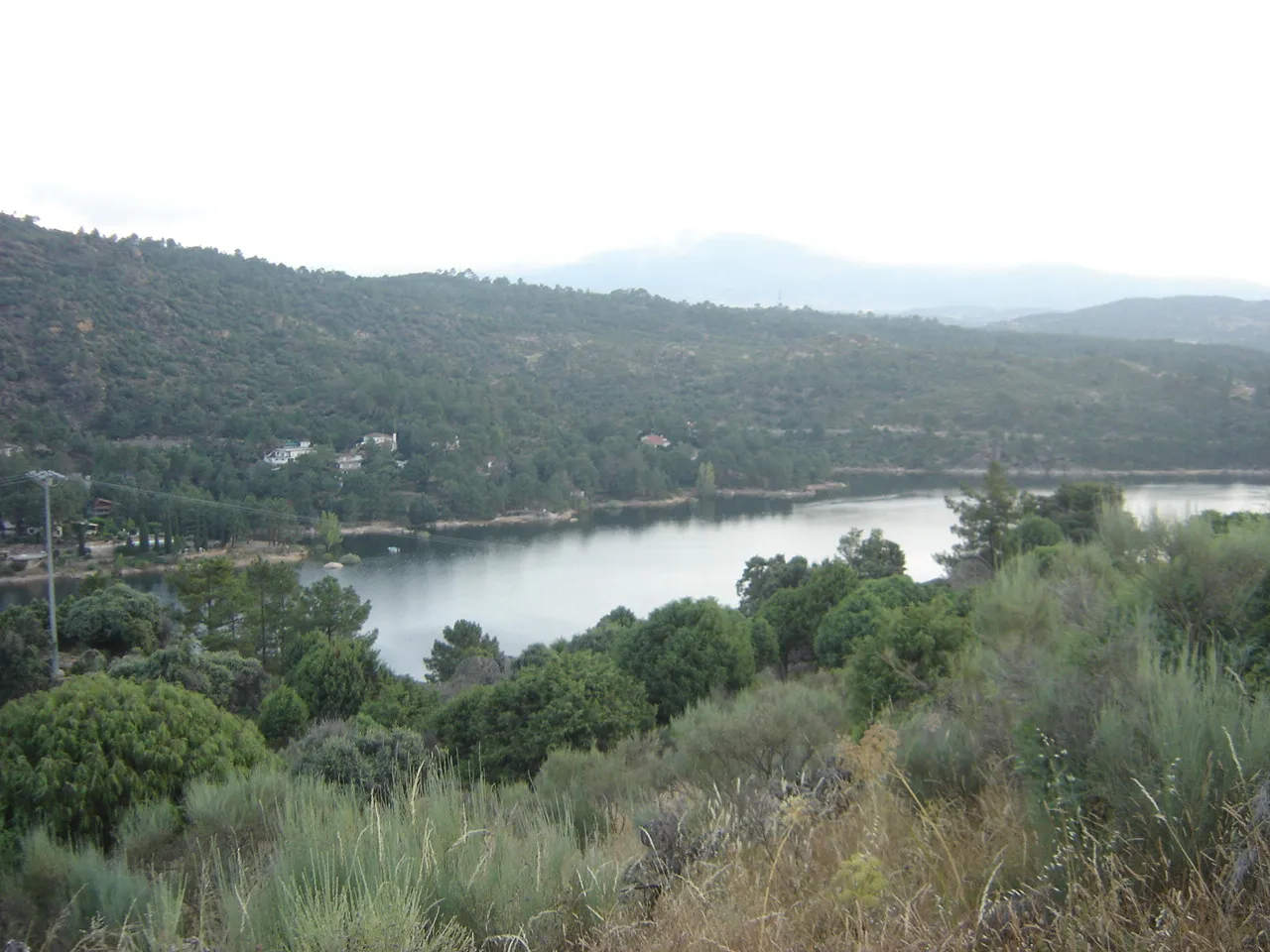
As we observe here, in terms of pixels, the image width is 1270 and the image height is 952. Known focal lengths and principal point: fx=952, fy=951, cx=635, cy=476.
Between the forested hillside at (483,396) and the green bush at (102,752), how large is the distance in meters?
23.5

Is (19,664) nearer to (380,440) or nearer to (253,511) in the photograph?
(253,511)

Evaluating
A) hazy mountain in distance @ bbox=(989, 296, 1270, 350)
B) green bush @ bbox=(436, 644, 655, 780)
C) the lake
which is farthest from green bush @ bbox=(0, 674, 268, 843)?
hazy mountain in distance @ bbox=(989, 296, 1270, 350)

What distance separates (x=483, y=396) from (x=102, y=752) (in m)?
36.7

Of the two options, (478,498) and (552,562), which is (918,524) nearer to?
(552,562)

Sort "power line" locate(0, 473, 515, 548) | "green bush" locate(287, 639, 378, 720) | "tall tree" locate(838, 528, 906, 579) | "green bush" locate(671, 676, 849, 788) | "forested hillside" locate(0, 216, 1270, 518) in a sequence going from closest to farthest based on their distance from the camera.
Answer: "green bush" locate(671, 676, 849, 788), "green bush" locate(287, 639, 378, 720), "tall tree" locate(838, 528, 906, 579), "power line" locate(0, 473, 515, 548), "forested hillside" locate(0, 216, 1270, 518)

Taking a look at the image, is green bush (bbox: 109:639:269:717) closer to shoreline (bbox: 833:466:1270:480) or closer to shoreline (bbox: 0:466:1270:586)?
shoreline (bbox: 0:466:1270:586)

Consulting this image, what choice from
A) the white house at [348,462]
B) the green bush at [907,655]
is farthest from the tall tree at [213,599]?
the white house at [348,462]

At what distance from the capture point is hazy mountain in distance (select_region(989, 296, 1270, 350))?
66.3 metres

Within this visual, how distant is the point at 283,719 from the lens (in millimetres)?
8250

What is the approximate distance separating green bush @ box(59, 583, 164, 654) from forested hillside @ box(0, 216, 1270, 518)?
1349 cm

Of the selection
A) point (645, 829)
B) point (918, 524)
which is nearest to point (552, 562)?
point (918, 524)

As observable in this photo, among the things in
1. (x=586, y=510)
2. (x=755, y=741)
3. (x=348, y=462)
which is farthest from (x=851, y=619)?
(x=348, y=462)

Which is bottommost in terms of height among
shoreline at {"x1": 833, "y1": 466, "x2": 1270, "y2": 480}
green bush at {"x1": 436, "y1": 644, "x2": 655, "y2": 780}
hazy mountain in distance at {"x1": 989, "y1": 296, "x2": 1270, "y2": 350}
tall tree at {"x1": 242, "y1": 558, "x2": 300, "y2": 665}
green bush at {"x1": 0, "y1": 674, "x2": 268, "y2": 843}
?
tall tree at {"x1": 242, "y1": 558, "x2": 300, "y2": 665}

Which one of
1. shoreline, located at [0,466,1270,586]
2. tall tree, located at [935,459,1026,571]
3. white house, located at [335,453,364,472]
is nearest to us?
tall tree, located at [935,459,1026,571]
